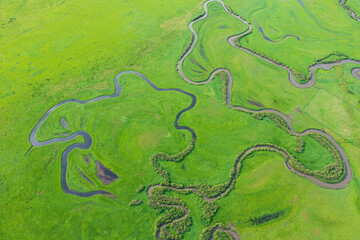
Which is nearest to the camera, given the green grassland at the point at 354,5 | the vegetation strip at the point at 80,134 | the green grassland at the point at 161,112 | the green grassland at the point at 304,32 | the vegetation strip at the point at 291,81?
the green grassland at the point at 161,112

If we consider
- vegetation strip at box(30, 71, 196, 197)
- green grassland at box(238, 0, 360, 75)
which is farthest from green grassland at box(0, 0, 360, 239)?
vegetation strip at box(30, 71, 196, 197)

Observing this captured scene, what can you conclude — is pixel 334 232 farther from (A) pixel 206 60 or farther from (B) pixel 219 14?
(B) pixel 219 14

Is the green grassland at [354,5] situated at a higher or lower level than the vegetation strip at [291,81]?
higher

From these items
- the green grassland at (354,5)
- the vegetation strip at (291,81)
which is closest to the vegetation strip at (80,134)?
the vegetation strip at (291,81)

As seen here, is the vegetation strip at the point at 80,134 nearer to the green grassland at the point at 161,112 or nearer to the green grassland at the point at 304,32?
the green grassland at the point at 161,112

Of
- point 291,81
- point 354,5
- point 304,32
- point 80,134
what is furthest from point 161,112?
point 354,5

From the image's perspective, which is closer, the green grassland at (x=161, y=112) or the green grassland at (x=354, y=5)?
the green grassland at (x=161, y=112)

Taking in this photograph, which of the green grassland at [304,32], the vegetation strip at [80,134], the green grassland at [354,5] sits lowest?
the vegetation strip at [80,134]

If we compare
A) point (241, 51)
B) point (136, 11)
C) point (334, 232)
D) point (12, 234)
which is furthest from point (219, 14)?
point (12, 234)
